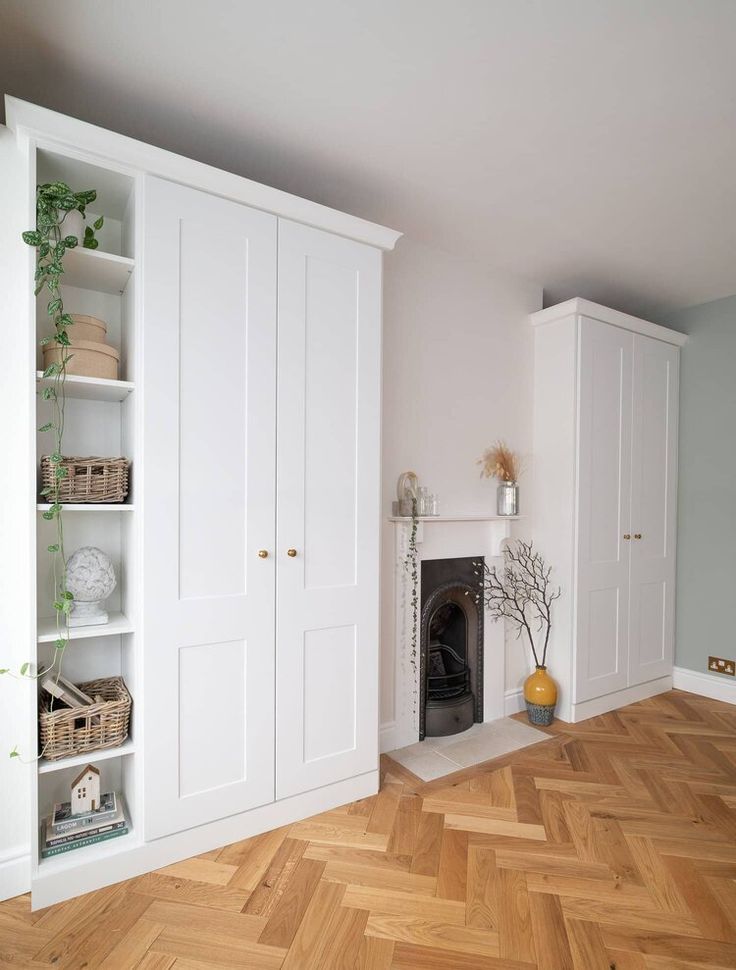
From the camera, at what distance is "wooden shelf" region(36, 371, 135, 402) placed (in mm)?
1870

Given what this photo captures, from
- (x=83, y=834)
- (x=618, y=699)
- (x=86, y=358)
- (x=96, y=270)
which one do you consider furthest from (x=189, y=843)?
(x=618, y=699)

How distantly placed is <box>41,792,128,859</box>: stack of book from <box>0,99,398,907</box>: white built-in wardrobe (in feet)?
0.12

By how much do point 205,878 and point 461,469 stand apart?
2.26 meters

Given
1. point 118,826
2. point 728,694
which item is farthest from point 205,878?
point 728,694

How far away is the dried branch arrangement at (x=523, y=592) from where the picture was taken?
11.2ft

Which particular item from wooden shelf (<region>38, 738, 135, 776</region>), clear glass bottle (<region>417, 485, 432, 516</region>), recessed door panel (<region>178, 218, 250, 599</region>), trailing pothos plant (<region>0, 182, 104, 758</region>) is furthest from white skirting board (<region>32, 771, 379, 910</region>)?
clear glass bottle (<region>417, 485, 432, 516</region>)

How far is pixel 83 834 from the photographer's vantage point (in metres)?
1.96

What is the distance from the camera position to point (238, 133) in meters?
2.19

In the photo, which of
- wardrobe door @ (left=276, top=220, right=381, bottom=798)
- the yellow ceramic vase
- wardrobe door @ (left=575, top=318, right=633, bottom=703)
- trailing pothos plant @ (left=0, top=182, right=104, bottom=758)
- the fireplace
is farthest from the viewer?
wardrobe door @ (left=575, top=318, right=633, bottom=703)

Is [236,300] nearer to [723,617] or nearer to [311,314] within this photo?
[311,314]

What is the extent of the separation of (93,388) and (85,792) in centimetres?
141

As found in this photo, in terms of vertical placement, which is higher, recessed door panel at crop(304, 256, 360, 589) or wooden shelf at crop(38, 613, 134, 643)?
recessed door panel at crop(304, 256, 360, 589)

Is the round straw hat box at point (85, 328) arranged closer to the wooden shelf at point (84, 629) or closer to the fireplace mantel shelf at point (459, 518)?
the wooden shelf at point (84, 629)

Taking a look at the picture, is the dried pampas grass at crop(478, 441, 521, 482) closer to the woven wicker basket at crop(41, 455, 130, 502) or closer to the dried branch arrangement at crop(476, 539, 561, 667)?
the dried branch arrangement at crop(476, 539, 561, 667)
